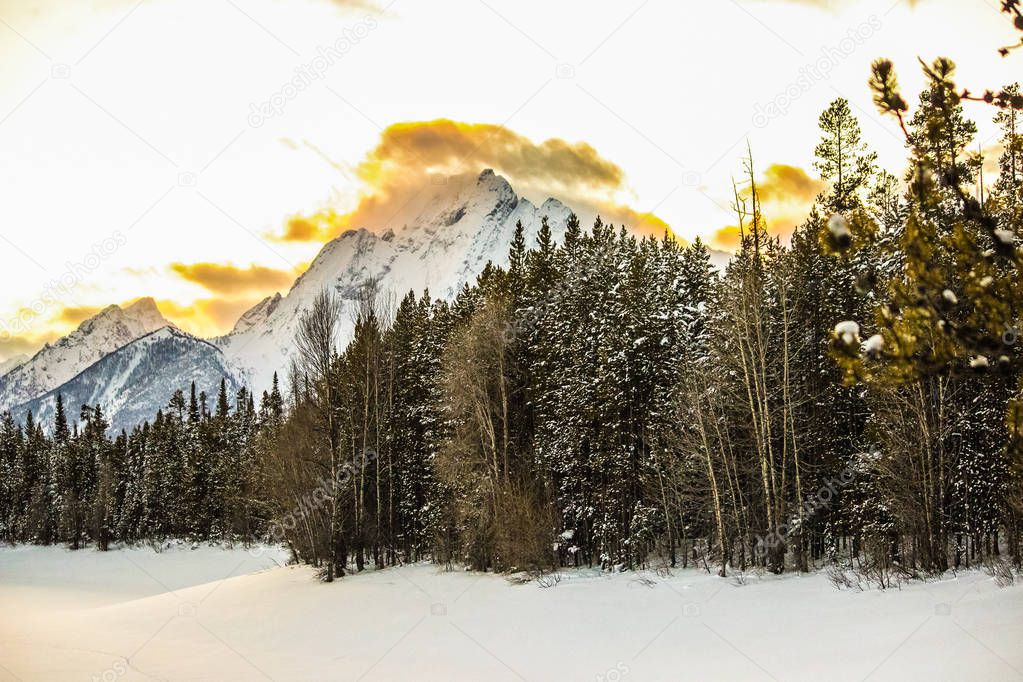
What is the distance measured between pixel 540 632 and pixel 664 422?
11582 mm

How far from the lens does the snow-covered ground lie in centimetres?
1066

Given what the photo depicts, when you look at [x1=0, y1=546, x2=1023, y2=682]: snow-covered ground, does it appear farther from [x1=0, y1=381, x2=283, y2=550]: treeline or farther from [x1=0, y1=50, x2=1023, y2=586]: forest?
[x1=0, y1=381, x2=283, y2=550]: treeline

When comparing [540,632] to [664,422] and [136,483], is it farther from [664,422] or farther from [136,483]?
[136,483]

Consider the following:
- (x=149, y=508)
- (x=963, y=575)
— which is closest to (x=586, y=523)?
(x=963, y=575)

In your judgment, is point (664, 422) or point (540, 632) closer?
point (540, 632)

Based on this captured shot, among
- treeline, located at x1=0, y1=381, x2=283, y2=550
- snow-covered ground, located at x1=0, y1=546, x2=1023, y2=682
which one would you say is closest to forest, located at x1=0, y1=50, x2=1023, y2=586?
snow-covered ground, located at x1=0, y1=546, x2=1023, y2=682

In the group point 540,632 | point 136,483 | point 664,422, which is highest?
point 664,422

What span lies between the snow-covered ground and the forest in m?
2.25

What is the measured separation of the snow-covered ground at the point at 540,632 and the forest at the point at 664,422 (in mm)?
2250

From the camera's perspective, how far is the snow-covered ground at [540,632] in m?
10.7

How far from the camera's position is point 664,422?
26.3 meters

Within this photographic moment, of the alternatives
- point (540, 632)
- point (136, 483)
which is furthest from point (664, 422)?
point (136, 483)

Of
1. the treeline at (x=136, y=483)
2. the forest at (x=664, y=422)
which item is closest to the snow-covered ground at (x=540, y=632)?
the forest at (x=664, y=422)

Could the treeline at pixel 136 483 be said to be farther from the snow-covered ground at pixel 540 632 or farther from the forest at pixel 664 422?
the snow-covered ground at pixel 540 632
